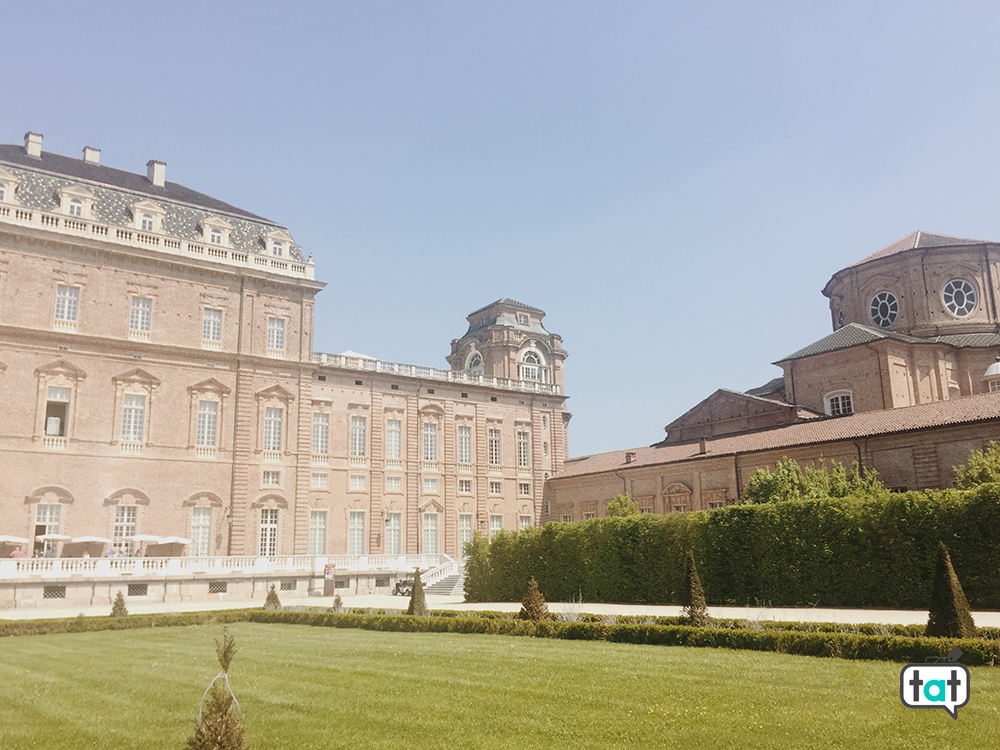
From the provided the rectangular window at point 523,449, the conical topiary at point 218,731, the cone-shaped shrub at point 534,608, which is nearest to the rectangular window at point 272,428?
the rectangular window at point 523,449

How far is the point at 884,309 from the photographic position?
50.8 meters

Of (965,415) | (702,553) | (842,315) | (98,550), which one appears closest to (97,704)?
(702,553)

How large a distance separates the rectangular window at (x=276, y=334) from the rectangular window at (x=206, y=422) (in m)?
4.34

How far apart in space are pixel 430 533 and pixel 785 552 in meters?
27.4

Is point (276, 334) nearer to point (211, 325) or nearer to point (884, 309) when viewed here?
point (211, 325)

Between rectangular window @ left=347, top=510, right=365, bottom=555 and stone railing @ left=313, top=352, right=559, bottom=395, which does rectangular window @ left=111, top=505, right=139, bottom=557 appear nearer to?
rectangular window @ left=347, top=510, right=365, bottom=555

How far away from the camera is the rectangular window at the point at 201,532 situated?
3875cm

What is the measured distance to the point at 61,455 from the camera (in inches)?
1419

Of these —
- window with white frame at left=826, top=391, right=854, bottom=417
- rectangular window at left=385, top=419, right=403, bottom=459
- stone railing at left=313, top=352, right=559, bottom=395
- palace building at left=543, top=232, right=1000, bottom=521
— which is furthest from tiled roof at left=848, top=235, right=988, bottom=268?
rectangular window at left=385, top=419, right=403, bottom=459

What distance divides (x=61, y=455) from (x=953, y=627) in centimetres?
3492

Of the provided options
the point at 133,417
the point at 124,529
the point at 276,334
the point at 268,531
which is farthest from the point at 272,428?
the point at 124,529

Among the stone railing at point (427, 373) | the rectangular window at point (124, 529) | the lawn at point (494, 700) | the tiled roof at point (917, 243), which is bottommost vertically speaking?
the lawn at point (494, 700)

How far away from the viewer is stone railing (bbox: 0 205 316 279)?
36.5m

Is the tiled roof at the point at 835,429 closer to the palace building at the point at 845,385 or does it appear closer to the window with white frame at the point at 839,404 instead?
the palace building at the point at 845,385
